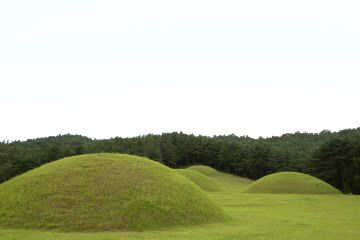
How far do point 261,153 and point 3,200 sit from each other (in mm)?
94279

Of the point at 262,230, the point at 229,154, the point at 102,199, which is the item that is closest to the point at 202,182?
the point at 102,199

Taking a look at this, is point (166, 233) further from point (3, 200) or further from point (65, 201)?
point (3, 200)

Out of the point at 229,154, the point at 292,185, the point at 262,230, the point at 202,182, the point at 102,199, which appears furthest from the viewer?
the point at 229,154

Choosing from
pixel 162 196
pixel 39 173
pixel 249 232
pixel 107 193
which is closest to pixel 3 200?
pixel 39 173

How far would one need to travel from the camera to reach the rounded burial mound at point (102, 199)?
78.6 ft

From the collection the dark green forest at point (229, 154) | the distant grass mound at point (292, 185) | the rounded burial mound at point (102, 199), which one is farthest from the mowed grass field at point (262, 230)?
the dark green forest at point (229, 154)

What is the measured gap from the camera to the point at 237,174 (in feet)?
409

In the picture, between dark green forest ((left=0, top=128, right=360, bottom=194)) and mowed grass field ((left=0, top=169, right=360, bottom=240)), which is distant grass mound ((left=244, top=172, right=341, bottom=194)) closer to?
dark green forest ((left=0, top=128, right=360, bottom=194))

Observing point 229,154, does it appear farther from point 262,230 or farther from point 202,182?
point 262,230

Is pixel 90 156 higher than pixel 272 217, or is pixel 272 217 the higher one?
pixel 90 156

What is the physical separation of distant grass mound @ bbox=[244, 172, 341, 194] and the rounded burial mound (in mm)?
35339

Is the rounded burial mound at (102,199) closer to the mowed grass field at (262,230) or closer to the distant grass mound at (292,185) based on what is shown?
the mowed grass field at (262,230)

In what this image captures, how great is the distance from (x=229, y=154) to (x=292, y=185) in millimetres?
63046

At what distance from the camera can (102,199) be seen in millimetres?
25797
